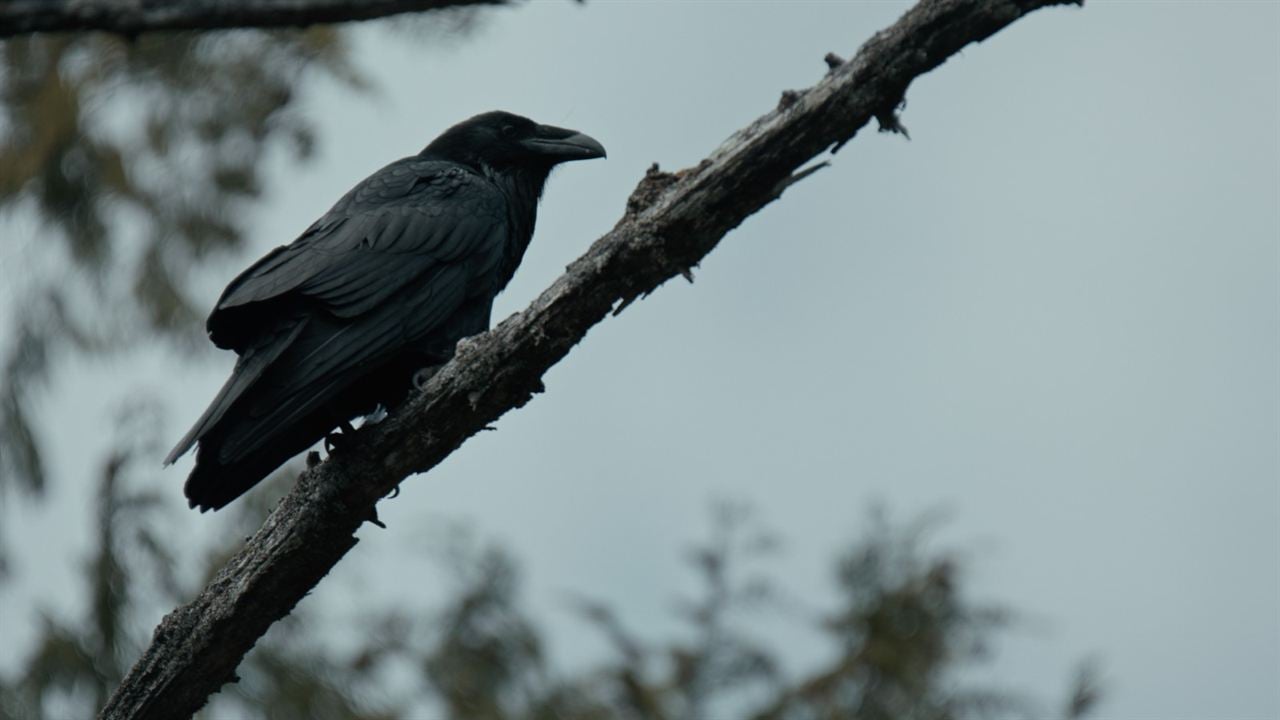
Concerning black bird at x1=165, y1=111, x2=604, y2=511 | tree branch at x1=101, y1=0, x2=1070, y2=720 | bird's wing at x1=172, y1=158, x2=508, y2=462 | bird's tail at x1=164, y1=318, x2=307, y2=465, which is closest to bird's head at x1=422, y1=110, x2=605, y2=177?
black bird at x1=165, y1=111, x2=604, y2=511

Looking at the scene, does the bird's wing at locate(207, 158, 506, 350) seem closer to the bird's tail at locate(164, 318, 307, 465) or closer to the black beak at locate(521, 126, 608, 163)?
the bird's tail at locate(164, 318, 307, 465)

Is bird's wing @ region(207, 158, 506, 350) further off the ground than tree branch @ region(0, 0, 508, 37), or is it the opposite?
bird's wing @ region(207, 158, 506, 350)

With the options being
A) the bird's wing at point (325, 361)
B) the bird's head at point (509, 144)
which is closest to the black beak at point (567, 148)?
Result: the bird's head at point (509, 144)

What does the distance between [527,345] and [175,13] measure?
1.65 m

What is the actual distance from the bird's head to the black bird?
41cm

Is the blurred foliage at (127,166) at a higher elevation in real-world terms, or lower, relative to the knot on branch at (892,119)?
higher

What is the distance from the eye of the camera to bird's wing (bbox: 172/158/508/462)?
5781 mm

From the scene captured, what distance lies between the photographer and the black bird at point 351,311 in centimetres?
577

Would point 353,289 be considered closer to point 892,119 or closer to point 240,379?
point 240,379

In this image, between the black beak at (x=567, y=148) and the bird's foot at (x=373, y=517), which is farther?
the black beak at (x=567, y=148)

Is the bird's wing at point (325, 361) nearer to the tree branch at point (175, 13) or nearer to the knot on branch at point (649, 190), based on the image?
the knot on branch at point (649, 190)

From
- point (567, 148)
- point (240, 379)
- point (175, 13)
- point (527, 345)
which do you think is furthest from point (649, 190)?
point (567, 148)

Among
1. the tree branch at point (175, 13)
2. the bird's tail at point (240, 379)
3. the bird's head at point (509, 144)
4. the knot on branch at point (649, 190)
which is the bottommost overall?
the tree branch at point (175, 13)

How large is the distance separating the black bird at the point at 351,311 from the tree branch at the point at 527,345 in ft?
1.38
